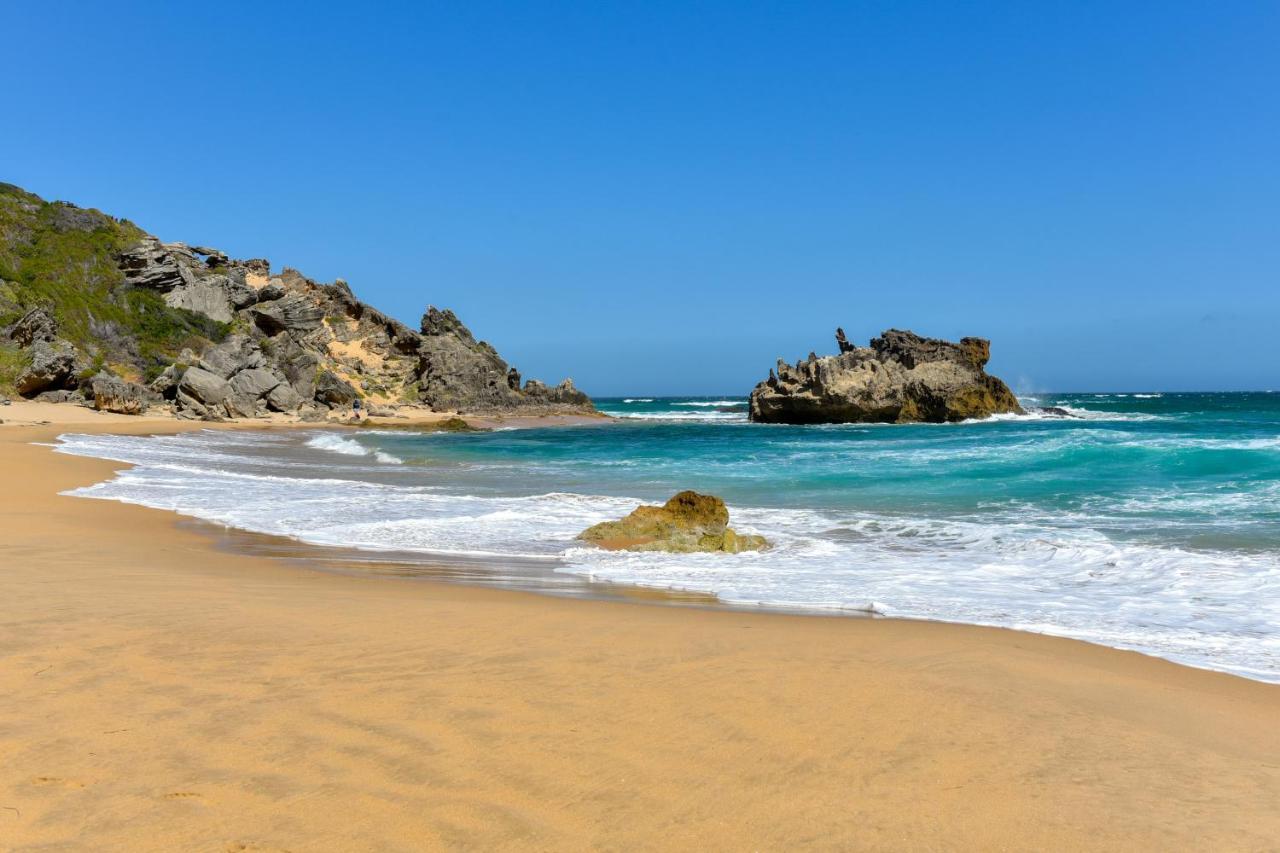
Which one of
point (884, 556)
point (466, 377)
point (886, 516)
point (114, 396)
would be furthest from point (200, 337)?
point (884, 556)

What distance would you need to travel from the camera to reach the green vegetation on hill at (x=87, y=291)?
40.7 metres

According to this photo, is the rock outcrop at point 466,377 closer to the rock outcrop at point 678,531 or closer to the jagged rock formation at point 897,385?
the jagged rock formation at point 897,385

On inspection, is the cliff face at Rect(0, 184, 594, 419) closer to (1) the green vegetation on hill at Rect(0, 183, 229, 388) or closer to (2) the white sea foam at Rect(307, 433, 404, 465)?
(1) the green vegetation on hill at Rect(0, 183, 229, 388)

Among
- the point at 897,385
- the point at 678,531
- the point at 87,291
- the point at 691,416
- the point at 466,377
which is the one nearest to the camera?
the point at 678,531

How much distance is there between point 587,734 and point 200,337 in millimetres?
50421

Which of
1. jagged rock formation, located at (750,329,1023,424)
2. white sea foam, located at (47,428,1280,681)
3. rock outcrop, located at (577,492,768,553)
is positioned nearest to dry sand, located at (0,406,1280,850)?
white sea foam, located at (47,428,1280,681)

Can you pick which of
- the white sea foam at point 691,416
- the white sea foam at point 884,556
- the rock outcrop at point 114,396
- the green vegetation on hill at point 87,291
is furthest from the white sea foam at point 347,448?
the white sea foam at point 691,416

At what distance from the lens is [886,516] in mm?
12977

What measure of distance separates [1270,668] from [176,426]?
3529cm

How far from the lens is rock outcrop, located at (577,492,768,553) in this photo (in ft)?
32.1

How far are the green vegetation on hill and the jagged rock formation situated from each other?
116ft

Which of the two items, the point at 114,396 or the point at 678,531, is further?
the point at 114,396

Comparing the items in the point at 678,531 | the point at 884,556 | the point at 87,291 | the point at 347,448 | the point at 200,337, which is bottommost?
the point at 884,556

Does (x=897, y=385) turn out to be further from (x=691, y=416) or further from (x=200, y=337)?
(x=200, y=337)
